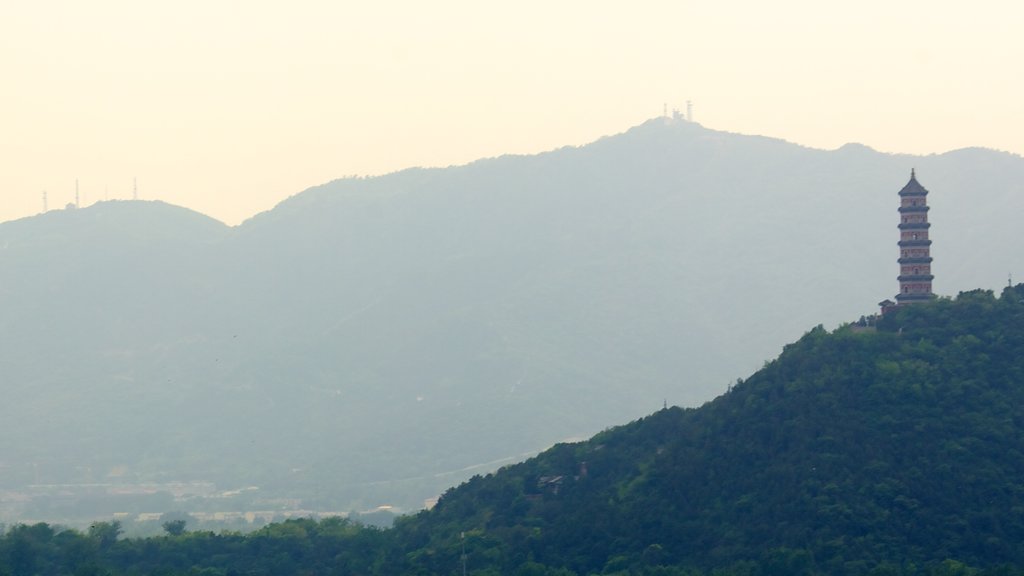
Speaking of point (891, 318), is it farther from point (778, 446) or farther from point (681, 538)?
point (681, 538)

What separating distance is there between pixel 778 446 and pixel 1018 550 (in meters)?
19.8

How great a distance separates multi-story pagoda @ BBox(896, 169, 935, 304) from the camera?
14238cm

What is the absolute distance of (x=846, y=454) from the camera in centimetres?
12612

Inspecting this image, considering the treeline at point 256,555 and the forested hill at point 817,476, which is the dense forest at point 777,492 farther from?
the treeline at point 256,555

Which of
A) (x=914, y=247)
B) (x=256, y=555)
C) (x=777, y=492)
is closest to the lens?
(x=777, y=492)

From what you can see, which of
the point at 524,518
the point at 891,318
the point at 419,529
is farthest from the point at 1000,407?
the point at 419,529

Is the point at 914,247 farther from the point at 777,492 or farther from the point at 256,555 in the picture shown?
the point at 256,555

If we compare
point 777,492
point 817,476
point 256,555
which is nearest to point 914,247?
point 817,476

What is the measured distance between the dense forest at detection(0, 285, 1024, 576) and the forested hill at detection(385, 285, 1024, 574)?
0.47 feet

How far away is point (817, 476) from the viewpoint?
125 m

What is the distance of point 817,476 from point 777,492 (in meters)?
2.81

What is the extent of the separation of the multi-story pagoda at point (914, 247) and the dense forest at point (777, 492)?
3297mm

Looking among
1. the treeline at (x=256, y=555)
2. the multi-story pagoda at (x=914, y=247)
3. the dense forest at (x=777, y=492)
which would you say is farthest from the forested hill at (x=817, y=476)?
the multi-story pagoda at (x=914, y=247)

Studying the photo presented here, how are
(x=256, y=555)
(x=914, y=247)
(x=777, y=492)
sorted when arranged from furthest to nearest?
(x=256, y=555), (x=914, y=247), (x=777, y=492)
